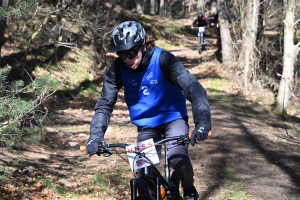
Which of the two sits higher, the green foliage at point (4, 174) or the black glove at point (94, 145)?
the black glove at point (94, 145)

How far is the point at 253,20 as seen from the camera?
56.0 ft

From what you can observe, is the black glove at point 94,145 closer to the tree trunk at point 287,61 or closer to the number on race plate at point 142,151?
the number on race plate at point 142,151

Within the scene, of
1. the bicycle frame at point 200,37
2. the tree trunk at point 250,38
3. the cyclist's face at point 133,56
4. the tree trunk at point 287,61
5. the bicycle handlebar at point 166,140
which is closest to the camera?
the bicycle handlebar at point 166,140

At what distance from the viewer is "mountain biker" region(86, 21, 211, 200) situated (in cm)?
390

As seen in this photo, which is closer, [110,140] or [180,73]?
[180,73]

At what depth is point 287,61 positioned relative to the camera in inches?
549

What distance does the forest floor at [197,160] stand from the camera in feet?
22.1

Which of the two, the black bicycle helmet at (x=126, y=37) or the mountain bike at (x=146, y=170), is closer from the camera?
the mountain bike at (x=146, y=170)

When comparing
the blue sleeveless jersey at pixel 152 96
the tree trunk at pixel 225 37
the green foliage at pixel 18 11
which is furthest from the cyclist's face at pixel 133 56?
the tree trunk at pixel 225 37

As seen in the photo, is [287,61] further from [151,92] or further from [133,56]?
[133,56]

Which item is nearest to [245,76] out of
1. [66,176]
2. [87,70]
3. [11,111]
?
[87,70]

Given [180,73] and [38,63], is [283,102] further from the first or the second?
[180,73]

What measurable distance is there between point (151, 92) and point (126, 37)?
2.12 feet

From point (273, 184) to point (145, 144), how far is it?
436 centimetres
